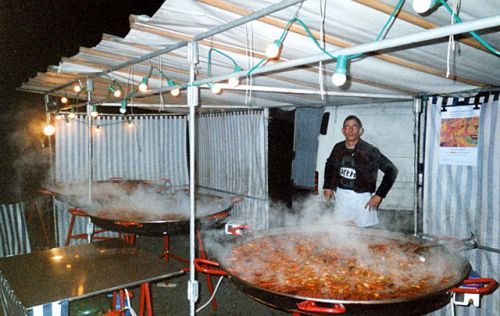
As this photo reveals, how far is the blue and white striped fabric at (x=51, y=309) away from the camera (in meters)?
2.62

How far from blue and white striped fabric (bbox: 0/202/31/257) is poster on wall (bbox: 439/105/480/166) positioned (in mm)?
6951

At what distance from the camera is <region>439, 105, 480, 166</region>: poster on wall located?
4621mm

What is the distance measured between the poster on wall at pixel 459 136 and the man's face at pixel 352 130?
1471mm

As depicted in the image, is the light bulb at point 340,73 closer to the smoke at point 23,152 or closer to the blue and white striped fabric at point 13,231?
the blue and white striped fabric at point 13,231

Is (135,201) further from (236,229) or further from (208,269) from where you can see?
(208,269)

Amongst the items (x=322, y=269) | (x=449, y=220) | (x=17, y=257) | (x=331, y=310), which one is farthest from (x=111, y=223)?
(x=449, y=220)

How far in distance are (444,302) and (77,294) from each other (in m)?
3.01

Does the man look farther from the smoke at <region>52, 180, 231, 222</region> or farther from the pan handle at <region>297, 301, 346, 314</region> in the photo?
the pan handle at <region>297, 301, 346, 314</region>

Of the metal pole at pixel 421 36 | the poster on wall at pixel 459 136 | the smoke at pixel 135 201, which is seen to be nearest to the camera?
the metal pole at pixel 421 36

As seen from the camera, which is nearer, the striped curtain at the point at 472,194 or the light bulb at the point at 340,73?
the light bulb at the point at 340,73

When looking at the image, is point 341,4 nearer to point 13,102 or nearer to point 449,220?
point 449,220

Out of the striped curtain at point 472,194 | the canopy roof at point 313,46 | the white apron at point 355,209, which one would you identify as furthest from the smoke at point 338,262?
the canopy roof at point 313,46

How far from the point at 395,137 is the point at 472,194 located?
1852mm

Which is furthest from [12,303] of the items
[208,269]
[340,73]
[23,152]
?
[23,152]
